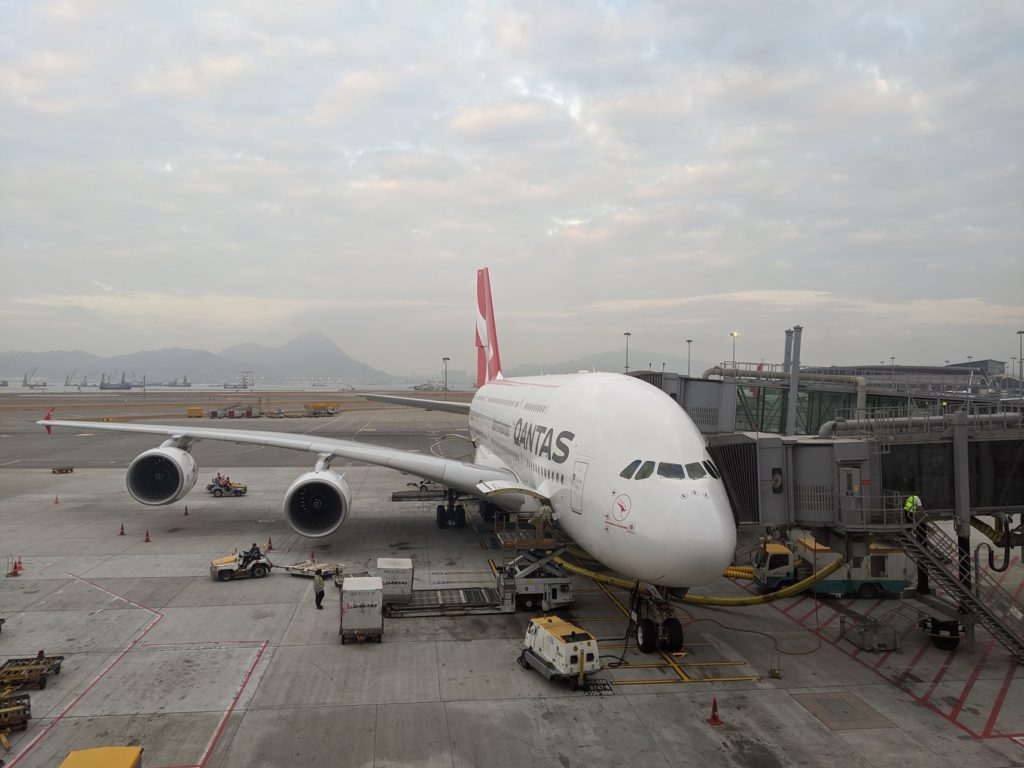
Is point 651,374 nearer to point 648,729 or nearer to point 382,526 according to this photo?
point 382,526

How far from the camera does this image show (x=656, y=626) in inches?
545

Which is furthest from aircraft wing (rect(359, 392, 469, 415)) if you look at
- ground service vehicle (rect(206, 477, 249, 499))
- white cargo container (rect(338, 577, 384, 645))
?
white cargo container (rect(338, 577, 384, 645))

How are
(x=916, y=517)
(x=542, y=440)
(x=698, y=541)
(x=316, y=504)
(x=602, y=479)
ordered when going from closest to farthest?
(x=698, y=541) < (x=602, y=479) < (x=916, y=517) < (x=542, y=440) < (x=316, y=504)

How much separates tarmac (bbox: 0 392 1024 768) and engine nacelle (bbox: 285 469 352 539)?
44.7 inches

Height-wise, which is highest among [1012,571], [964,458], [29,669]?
[964,458]

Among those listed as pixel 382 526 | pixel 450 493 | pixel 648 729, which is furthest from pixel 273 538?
pixel 648 729

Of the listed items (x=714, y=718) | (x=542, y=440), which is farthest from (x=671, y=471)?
(x=542, y=440)

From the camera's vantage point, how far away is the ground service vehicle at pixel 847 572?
18.0m

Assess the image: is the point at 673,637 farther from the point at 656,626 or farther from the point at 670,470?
the point at 670,470

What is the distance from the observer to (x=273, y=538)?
23.4 metres

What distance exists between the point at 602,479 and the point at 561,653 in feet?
11.2

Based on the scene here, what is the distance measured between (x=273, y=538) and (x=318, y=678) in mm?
12188

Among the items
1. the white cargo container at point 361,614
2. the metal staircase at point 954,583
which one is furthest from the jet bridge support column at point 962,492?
the white cargo container at point 361,614

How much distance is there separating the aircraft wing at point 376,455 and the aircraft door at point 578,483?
586 cm
